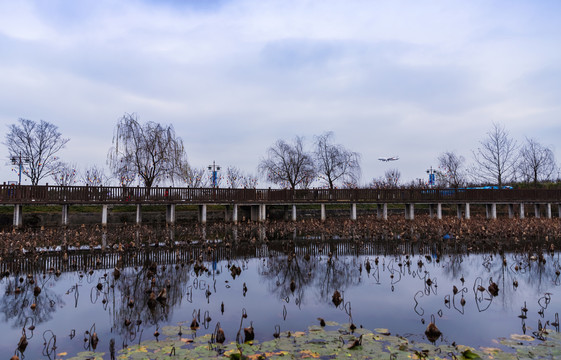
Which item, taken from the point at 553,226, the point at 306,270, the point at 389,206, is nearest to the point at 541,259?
the point at 306,270

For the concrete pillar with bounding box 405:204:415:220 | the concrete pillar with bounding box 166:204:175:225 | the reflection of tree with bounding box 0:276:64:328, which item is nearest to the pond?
Answer: the reflection of tree with bounding box 0:276:64:328

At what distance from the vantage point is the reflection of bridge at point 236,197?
22391mm

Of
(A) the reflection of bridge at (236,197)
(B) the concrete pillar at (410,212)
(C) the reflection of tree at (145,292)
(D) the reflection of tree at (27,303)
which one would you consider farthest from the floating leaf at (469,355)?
(B) the concrete pillar at (410,212)

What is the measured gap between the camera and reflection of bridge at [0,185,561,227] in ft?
73.5

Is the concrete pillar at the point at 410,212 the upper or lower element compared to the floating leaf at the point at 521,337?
upper

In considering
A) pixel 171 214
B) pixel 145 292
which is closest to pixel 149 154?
pixel 171 214

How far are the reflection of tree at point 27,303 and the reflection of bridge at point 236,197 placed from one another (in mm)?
16003

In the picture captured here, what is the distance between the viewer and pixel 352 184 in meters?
43.3

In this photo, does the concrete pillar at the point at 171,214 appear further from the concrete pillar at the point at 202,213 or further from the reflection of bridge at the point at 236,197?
the concrete pillar at the point at 202,213

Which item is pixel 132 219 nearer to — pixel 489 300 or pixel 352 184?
pixel 352 184

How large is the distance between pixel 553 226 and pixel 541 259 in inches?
455

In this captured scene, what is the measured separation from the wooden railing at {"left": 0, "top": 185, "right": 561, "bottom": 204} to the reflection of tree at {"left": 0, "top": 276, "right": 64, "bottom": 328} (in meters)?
15.9

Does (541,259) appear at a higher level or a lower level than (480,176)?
lower

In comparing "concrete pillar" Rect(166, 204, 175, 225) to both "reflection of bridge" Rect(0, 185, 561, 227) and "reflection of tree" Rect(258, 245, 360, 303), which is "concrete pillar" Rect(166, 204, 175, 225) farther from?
"reflection of tree" Rect(258, 245, 360, 303)
